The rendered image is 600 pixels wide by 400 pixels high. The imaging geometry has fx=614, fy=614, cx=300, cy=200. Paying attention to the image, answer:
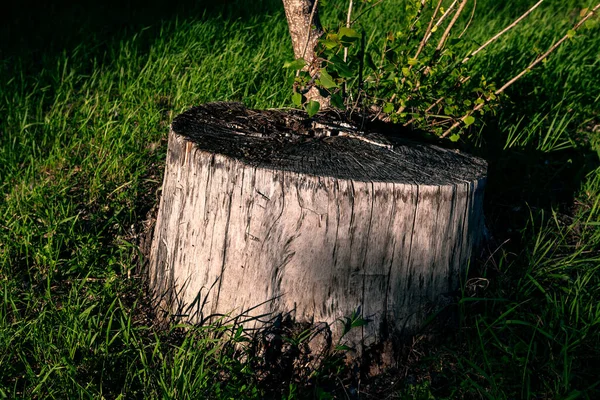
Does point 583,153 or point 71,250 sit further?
point 583,153

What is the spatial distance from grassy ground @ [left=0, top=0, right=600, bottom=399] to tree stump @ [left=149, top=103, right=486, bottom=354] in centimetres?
16

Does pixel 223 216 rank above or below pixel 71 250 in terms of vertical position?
above

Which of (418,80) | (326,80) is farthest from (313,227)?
(418,80)

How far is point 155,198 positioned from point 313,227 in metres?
1.16

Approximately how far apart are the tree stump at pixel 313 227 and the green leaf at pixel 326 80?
0.68 ft

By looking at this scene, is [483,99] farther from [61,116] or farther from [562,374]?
[61,116]

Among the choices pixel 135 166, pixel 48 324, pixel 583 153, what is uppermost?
pixel 583 153

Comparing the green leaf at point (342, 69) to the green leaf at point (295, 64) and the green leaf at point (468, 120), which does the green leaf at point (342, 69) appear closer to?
the green leaf at point (295, 64)

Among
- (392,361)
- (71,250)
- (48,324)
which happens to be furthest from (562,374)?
(71,250)

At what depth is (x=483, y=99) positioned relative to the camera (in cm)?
269

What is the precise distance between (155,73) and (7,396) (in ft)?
6.99

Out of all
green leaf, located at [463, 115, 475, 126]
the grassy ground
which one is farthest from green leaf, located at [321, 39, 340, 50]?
the grassy ground

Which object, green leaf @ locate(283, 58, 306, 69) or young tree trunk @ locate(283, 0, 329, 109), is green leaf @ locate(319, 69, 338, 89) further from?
young tree trunk @ locate(283, 0, 329, 109)

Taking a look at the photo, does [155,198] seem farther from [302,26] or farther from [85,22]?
[85,22]
